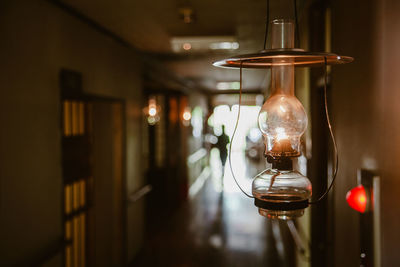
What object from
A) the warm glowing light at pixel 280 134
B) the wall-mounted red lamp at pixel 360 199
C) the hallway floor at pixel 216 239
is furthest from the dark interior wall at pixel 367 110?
the hallway floor at pixel 216 239

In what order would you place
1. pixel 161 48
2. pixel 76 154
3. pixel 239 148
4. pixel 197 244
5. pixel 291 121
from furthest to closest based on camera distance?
pixel 239 148
pixel 197 244
pixel 161 48
pixel 76 154
pixel 291 121

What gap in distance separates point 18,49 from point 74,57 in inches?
30.4

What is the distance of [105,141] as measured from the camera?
13.3ft

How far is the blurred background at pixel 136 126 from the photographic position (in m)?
1.52

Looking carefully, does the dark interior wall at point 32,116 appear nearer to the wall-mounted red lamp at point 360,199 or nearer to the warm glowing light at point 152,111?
the wall-mounted red lamp at point 360,199

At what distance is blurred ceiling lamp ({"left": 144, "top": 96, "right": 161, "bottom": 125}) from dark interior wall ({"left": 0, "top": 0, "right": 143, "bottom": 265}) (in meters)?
4.35

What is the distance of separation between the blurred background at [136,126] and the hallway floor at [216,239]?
0.12ft

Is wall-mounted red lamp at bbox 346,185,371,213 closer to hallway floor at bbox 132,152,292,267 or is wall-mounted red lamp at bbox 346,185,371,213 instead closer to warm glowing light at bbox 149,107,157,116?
hallway floor at bbox 132,152,292,267

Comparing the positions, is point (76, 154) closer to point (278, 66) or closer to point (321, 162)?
point (321, 162)

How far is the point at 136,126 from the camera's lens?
4.77 metres

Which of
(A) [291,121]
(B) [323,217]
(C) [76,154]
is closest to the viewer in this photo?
(A) [291,121]

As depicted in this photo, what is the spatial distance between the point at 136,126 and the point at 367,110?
3.63 meters

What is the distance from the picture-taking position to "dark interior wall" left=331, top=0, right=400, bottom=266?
1.33m

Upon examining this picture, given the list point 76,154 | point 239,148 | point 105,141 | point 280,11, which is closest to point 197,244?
point 105,141
